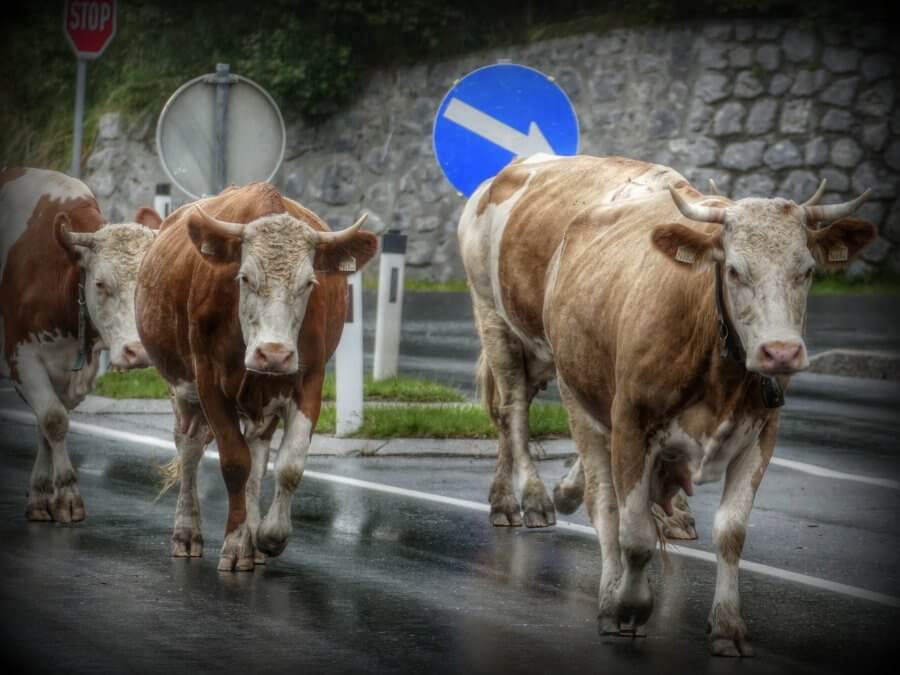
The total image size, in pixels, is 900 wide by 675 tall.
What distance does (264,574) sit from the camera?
28.6 feet

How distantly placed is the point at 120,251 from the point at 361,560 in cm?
246

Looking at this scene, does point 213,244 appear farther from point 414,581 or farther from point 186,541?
point 414,581

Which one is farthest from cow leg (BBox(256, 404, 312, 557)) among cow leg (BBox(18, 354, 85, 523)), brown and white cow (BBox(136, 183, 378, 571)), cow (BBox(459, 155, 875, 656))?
cow leg (BBox(18, 354, 85, 523))

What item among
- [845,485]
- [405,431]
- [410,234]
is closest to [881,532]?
[845,485]

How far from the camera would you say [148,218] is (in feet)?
37.5

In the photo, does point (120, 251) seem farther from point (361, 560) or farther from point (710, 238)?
point (710, 238)

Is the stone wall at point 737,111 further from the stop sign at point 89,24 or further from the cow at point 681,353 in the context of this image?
the cow at point 681,353

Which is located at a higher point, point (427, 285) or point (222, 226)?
Result: point (222, 226)

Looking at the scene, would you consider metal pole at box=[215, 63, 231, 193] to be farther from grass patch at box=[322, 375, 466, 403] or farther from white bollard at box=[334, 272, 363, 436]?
grass patch at box=[322, 375, 466, 403]

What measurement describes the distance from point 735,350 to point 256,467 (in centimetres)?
292

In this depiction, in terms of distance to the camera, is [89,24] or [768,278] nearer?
[768,278]

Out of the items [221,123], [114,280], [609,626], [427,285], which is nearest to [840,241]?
[609,626]

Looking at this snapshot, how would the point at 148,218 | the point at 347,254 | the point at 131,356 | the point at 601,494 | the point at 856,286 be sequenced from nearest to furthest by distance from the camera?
the point at 601,494
the point at 347,254
the point at 131,356
the point at 148,218
the point at 856,286

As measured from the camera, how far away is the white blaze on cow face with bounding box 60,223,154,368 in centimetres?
1016
